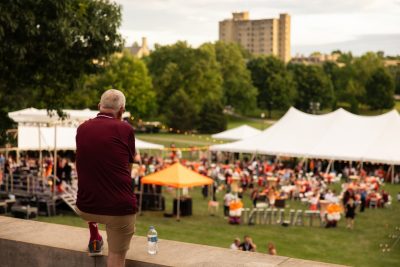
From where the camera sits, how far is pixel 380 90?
294ft

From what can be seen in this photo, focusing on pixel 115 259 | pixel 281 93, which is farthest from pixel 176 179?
pixel 281 93

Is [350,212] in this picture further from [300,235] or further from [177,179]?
[177,179]

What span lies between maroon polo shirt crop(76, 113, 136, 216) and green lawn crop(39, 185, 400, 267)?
12344mm

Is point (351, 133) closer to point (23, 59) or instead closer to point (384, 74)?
point (23, 59)

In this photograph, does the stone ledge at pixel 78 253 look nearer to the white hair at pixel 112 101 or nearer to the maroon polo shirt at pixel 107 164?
the maroon polo shirt at pixel 107 164

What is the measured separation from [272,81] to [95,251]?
85734 mm

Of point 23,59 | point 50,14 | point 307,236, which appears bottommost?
point 307,236

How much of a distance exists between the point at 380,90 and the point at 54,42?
3114 inches

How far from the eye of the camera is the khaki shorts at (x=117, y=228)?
3.67 meters

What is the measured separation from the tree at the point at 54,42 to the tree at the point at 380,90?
75859 mm

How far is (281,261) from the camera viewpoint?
12.2 ft

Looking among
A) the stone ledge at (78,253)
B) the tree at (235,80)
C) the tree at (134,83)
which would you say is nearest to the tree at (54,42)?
the stone ledge at (78,253)

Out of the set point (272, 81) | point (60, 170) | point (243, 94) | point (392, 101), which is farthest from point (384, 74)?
point (60, 170)

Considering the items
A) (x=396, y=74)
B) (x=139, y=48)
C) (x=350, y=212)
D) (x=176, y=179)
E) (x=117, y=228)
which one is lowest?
(x=350, y=212)
